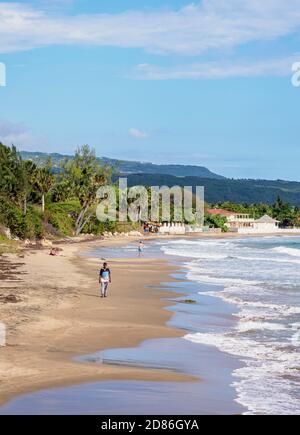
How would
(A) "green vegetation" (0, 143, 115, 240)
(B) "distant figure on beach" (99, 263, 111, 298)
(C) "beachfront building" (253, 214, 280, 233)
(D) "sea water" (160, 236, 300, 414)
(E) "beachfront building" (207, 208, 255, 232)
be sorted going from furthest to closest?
(C) "beachfront building" (253, 214, 280, 233) → (E) "beachfront building" (207, 208, 255, 232) → (A) "green vegetation" (0, 143, 115, 240) → (B) "distant figure on beach" (99, 263, 111, 298) → (D) "sea water" (160, 236, 300, 414)

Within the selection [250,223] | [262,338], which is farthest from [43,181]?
[250,223]

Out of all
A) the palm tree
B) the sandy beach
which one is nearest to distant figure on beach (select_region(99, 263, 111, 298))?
the sandy beach

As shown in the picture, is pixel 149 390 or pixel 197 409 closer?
pixel 197 409

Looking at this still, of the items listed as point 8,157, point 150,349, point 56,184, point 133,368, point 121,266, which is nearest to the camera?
point 133,368

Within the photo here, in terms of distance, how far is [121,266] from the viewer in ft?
159

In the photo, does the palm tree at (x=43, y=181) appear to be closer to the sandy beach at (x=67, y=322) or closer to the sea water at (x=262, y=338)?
the sandy beach at (x=67, y=322)

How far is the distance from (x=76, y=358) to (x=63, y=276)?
2075 cm

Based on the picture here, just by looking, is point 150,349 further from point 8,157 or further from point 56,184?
point 56,184

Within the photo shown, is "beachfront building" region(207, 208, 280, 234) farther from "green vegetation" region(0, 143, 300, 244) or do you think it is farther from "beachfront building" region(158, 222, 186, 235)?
"green vegetation" region(0, 143, 300, 244)

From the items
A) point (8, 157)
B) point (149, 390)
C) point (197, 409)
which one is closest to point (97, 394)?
point (149, 390)

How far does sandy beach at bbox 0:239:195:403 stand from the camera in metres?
14.7

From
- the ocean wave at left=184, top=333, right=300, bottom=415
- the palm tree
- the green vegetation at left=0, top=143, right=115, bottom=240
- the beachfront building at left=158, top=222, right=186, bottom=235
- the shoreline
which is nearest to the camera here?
the ocean wave at left=184, top=333, right=300, bottom=415

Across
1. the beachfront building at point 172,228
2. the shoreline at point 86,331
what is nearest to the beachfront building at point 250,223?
the beachfront building at point 172,228
